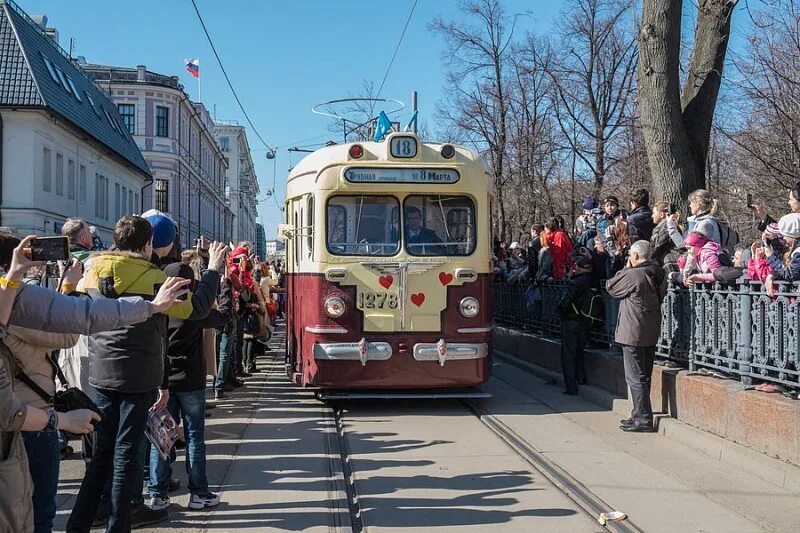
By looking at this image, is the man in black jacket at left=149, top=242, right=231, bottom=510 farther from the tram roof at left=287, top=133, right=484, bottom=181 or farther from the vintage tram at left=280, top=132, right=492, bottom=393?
the tram roof at left=287, top=133, right=484, bottom=181

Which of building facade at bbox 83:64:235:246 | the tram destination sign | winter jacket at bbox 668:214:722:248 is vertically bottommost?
winter jacket at bbox 668:214:722:248

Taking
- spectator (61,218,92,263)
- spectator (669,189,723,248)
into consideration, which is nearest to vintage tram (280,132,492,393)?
spectator (669,189,723,248)

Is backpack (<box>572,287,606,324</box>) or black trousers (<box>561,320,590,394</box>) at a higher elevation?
backpack (<box>572,287,606,324</box>)

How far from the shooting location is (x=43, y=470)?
371 centimetres

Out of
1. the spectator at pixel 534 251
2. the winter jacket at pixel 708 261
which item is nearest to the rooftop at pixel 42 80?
the spectator at pixel 534 251

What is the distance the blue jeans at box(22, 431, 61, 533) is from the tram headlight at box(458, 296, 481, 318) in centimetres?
639

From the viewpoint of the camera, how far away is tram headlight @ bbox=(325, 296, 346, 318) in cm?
952

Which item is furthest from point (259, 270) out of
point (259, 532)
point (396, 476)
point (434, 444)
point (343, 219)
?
point (259, 532)

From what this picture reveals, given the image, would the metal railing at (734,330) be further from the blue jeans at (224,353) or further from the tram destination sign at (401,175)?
the blue jeans at (224,353)

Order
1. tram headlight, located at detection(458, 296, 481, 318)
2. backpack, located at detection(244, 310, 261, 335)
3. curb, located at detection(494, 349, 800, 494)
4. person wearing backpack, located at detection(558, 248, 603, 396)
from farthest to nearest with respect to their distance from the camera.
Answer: backpack, located at detection(244, 310, 261, 335), person wearing backpack, located at detection(558, 248, 603, 396), tram headlight, located at detection(458, 296, 481, 318), curb, located at detection(494, 349, 800, 494)

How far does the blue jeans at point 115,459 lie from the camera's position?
15.6 feet

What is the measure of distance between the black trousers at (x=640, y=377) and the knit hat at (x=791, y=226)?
1.85 metres

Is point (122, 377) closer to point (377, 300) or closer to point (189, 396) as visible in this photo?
point (189, 396)

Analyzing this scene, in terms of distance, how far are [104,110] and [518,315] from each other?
31.4 metres
